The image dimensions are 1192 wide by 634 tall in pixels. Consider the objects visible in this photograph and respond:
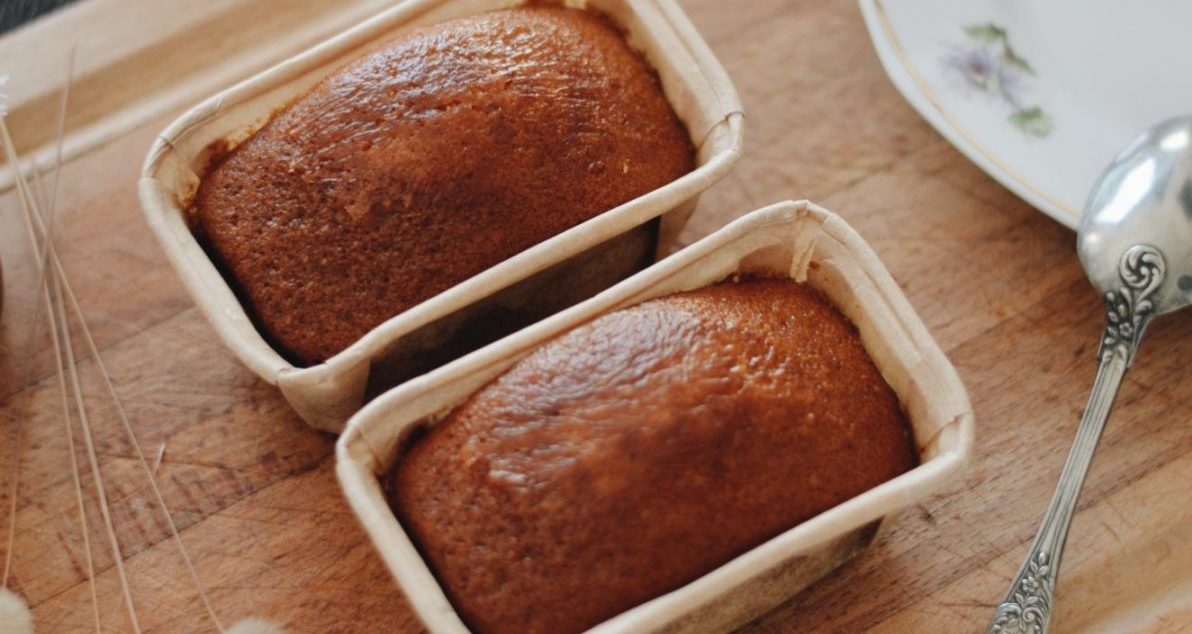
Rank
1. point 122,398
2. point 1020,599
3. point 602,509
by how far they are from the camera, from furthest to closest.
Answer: point 122,398, point 1020,599, point 602,509

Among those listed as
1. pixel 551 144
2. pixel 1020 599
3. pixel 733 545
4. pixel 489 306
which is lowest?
pixel 1020 599

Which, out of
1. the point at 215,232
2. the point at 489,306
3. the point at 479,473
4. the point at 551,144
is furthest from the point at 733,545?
the point at 215,232

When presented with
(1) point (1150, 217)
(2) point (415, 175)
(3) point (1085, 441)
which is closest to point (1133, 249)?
(1) point (1150, 217)

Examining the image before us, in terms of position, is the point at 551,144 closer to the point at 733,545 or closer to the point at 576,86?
the point at 576,86

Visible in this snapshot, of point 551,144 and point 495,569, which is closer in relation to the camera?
point 495,569

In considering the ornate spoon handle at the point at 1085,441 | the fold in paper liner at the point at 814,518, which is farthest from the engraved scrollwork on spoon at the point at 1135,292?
the fold in paper liner at the point at 814,518

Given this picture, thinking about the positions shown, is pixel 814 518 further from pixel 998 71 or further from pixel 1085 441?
pixel 998 71
